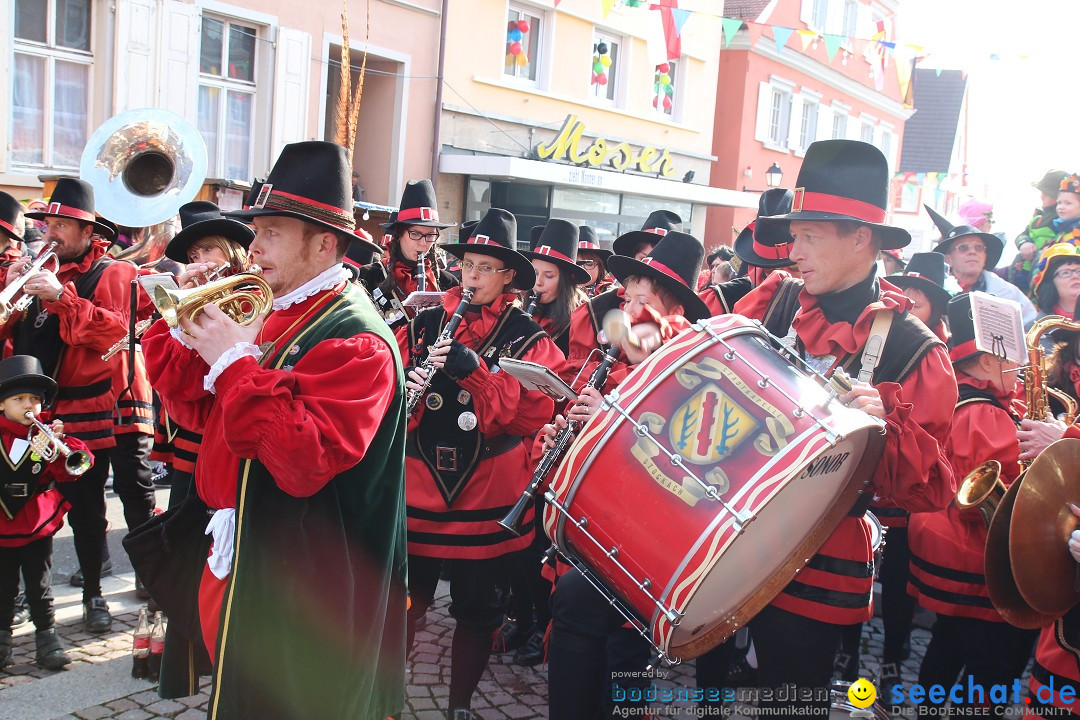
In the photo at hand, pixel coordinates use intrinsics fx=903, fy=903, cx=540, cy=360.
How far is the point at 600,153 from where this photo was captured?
18.9 meters

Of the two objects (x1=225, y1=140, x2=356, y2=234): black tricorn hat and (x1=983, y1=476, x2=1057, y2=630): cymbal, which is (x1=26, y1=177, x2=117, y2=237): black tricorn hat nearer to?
(x1=225, y1=140, x2=356, y2=234): black tricorn hat

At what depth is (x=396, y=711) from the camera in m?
2.99

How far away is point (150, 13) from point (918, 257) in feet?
34.0

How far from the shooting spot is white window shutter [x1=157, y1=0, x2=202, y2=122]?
12094mm

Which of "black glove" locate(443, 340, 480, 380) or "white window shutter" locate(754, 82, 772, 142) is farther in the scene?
"white window shutter" locate(754, 82, 772, 142)

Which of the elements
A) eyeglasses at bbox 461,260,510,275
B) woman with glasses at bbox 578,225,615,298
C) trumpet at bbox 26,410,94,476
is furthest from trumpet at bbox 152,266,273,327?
woman with glasses at bbox 578,225,615,298

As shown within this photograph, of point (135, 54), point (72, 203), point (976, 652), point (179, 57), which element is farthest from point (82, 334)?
point (179, 57)

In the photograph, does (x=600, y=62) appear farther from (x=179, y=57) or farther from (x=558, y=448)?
(x=558, y=448)

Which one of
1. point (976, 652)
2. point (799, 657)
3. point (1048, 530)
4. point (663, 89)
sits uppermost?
point (663, 89)

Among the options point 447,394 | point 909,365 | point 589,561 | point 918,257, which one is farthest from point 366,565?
point 918,257

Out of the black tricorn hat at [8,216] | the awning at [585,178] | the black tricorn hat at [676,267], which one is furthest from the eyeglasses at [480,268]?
the awning at [585,178]

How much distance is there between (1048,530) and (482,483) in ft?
7.51

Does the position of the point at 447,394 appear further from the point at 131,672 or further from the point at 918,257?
the point at 918,257

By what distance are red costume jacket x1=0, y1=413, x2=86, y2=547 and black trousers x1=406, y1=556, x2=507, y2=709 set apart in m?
1.89
